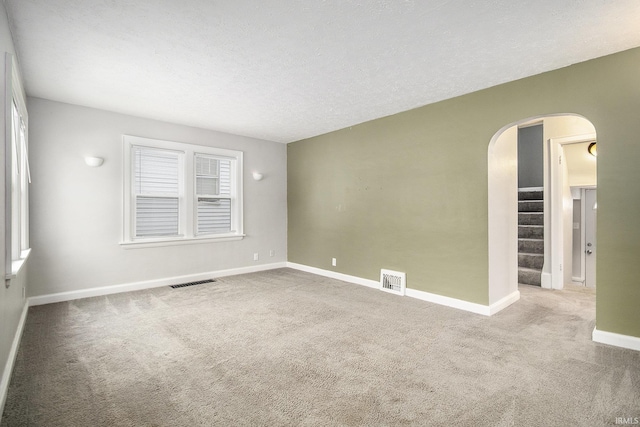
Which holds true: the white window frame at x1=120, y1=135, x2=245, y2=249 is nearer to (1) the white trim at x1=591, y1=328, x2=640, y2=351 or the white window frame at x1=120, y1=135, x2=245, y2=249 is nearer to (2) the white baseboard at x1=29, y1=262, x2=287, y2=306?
(2) the white baseboard at x1=29, y1=262, x2=287, y2=306

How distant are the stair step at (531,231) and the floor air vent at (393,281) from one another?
109 inches

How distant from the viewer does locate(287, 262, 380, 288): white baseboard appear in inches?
191

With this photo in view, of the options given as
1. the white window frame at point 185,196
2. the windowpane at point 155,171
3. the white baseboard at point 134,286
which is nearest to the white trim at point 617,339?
the white baseboard at point 134,286

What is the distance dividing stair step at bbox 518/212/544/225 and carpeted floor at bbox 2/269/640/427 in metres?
1.99

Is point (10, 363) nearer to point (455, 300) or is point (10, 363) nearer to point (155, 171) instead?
point (155, 171)

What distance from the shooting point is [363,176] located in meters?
4.98

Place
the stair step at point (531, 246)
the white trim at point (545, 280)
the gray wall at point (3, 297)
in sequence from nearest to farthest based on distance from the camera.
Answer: the gray wall at point (3, 297), the white trim at point (545, 280), the stair step at point (531, 246)

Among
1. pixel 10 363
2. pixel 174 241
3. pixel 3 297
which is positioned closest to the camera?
pixel 3 297

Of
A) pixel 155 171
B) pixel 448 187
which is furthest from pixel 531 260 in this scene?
pixel 155 171

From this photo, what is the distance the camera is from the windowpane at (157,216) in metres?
4.74

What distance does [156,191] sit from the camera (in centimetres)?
486

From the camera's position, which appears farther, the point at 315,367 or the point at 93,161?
the point at 93,161

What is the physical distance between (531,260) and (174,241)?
572 cm

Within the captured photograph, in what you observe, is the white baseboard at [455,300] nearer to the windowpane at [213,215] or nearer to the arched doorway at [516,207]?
the arched doorway at [516,207]
